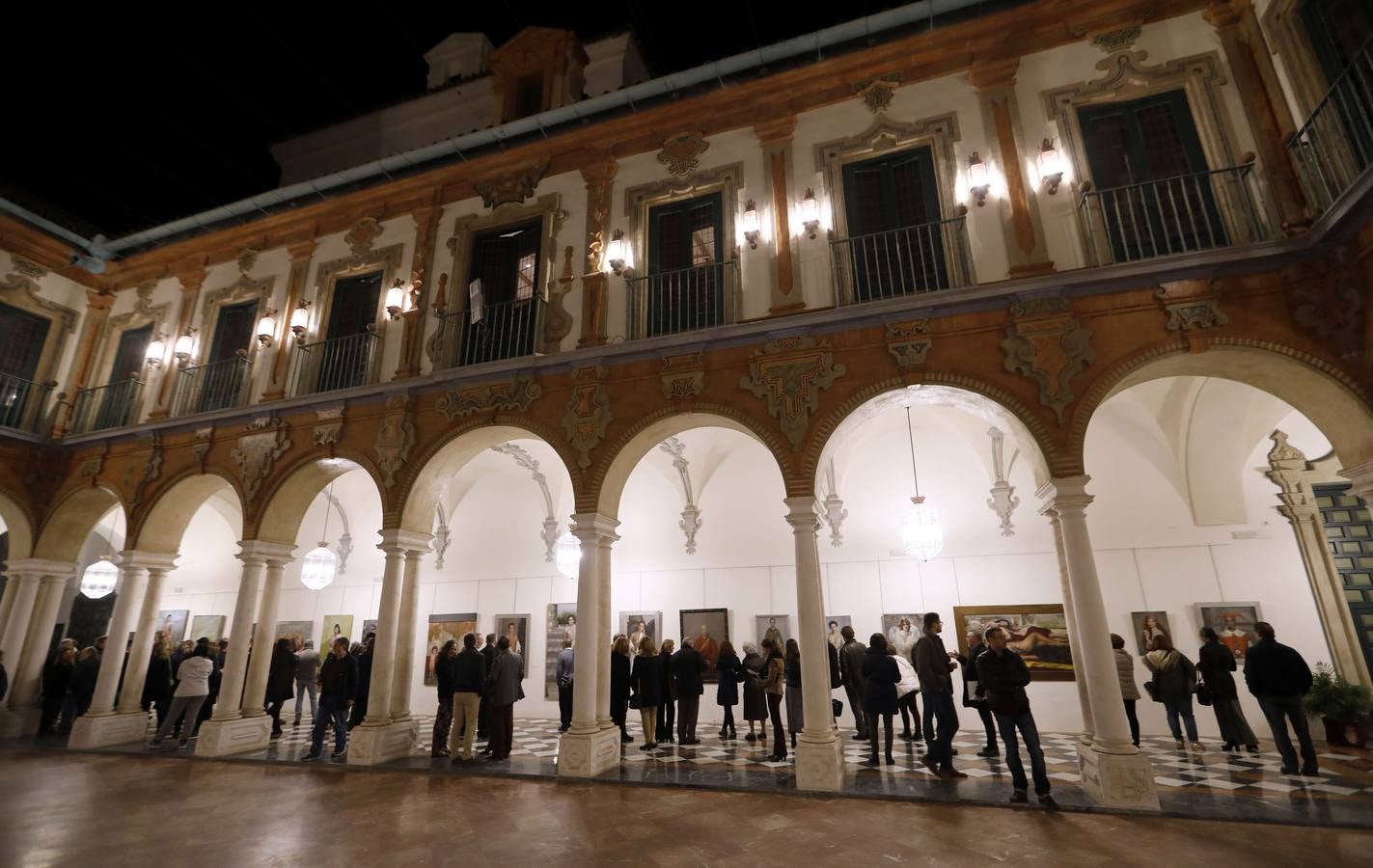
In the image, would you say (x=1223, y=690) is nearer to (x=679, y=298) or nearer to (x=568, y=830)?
(x=568, y=830)

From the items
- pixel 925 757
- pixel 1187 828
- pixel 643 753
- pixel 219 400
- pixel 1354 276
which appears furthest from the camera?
pixel 219 400

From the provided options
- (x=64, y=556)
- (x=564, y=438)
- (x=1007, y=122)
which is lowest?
(x=64, y=556)

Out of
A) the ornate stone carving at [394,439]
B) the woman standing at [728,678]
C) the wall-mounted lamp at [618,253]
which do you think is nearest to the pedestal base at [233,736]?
the ornate stone carving at [394,439]

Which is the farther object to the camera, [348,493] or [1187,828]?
[348,493]

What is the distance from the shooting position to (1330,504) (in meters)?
8.69

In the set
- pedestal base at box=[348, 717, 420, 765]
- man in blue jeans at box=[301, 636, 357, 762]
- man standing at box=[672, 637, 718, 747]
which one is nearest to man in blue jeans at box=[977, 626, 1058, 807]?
man standing at box=[672, 637, 718, 747]

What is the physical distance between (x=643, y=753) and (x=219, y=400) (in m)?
8.23

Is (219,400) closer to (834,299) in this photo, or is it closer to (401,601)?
(401,601)

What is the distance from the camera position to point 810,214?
25.5ft

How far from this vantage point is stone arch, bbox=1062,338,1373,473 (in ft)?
19.4

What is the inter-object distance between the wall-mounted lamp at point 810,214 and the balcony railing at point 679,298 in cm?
90

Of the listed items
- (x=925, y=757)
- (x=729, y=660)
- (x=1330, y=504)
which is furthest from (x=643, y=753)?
(x=1330, y=504)

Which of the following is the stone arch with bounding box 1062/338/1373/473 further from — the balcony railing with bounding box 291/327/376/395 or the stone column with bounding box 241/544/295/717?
the stone column with bounding box 241/544/295/717

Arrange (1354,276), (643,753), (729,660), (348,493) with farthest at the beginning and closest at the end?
(348,493) < (729,660) < (643,753) < (1354,276)
